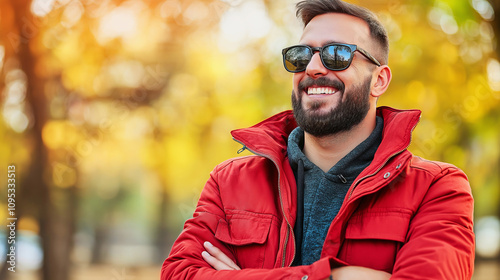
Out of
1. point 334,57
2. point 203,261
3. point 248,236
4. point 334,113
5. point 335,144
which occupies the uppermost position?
point 334,57

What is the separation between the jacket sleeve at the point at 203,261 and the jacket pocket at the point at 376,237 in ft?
0.52

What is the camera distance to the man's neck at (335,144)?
2541 millimetres

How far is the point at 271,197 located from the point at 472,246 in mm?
826

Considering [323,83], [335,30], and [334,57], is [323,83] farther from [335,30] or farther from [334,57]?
[335,30]

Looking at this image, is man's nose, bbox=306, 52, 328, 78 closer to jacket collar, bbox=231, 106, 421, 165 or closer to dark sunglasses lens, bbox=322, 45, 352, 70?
dark sunglasses lens, bbox=322, 45, 352, 70

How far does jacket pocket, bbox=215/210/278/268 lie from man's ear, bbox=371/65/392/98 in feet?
2.63

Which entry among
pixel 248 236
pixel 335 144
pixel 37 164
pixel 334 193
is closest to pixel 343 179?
pixel 334 193

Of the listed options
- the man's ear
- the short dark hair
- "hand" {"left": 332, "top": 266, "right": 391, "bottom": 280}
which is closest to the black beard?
the man's ear

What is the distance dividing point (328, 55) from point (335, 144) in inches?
16.1

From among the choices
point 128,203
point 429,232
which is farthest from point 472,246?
point 128,203

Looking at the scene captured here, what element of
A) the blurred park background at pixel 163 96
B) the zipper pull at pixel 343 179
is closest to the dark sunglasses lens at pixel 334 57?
the zipper pull at pixel 343 179

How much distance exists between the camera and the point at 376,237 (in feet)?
7.00

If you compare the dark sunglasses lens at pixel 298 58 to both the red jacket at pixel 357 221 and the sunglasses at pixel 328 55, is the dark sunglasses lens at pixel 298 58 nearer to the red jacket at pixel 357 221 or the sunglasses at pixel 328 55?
the sunglasses at pixel 328 55

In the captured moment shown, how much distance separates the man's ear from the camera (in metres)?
2.62
